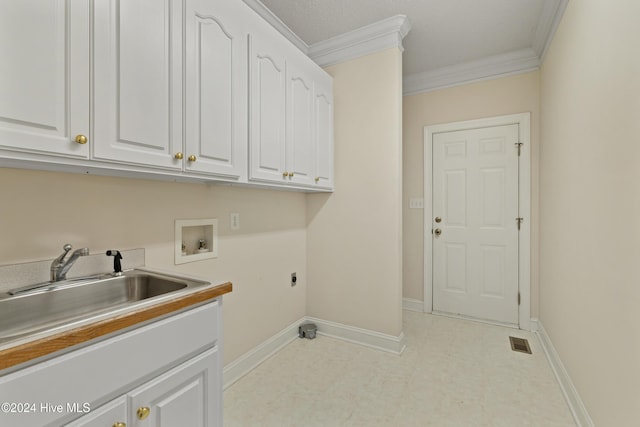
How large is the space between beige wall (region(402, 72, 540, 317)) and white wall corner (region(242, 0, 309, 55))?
1404 mm

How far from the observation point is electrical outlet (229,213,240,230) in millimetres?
1984

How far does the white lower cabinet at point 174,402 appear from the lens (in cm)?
86

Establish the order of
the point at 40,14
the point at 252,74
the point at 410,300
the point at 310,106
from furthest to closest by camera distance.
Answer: the point at 410,300
the point at 310,106
the point at 252,74
the point at 40,14

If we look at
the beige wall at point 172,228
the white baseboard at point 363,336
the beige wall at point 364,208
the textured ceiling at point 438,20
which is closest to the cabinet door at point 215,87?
the beige wall at point 172,228

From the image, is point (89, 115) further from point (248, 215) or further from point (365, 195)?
point (365, 195)

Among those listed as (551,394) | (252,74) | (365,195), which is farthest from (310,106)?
(551,394)

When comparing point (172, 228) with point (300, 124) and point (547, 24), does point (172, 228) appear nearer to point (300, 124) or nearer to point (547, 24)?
point (300, 124)

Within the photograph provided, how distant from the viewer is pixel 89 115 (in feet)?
3.29

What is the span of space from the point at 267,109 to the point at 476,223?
2363mm

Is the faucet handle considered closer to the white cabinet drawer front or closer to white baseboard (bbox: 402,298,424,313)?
the white cabinet drawer front

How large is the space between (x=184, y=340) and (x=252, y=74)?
140cm

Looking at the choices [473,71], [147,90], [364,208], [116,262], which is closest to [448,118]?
[473,71]

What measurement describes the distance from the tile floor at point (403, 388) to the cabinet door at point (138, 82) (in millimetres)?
1472

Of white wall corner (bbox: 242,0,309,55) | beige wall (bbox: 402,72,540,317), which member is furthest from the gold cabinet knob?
beige wall (bbox: 402,72,540,317)
